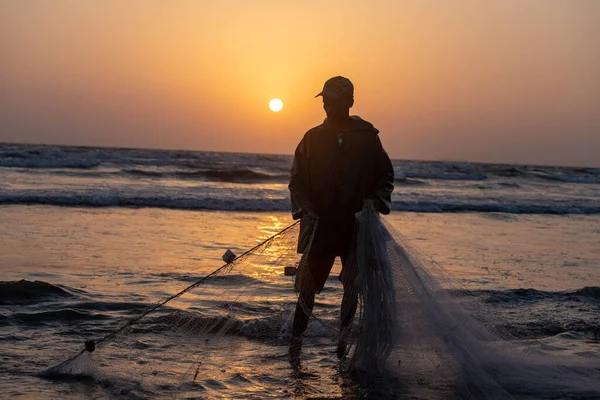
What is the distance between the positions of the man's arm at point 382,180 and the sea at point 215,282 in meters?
0.41

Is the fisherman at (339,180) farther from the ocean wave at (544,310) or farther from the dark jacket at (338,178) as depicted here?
the ocean wave at (544,310)

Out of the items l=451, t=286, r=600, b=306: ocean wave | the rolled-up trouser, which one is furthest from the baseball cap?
l=451, t=286, r=600, b=306: ocean wave

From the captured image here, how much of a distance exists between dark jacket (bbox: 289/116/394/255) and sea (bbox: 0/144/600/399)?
1.77 feet

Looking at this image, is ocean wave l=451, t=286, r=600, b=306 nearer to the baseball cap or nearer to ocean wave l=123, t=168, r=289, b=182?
the baseball cap

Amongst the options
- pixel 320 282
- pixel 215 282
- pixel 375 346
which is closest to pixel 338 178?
pixel 320 282

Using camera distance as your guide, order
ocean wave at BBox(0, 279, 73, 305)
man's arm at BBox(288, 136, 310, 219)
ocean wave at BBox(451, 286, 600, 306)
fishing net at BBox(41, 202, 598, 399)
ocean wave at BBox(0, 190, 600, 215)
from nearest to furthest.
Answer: fishing net at BBox(41, 202, 598, 399) < man's arm at BBox(288, 136, 310, 219) < ocean wave at BBox(0, 279, 73, 305) < ocean wave at BBox(451, 286, 600, 306) < ocean wave at BBox(0, 190, 600, 215)

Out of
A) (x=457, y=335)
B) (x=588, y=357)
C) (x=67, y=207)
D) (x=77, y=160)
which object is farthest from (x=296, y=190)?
(x=77, y=160)

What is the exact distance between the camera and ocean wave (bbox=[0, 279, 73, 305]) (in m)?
6.76

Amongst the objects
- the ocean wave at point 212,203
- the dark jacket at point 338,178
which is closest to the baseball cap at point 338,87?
the dark jacket at point 338,178

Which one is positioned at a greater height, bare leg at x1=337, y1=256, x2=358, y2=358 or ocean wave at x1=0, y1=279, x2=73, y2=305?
bare leg at x1=337, y1=256, x2=358, y2=358

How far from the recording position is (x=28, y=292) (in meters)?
6.96

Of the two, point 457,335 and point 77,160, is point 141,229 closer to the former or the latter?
point 457,335

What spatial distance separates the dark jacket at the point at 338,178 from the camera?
15.1ft

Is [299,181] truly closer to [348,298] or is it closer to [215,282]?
[348,298]
